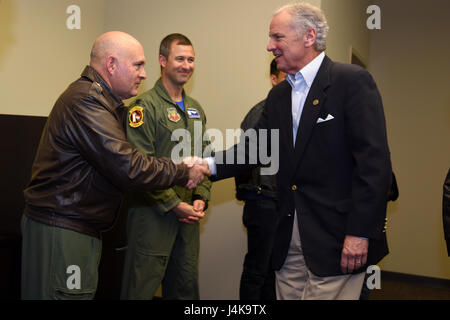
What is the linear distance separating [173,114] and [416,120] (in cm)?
315

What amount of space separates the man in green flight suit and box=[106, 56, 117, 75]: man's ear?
46cm

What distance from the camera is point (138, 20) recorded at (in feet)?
11.7

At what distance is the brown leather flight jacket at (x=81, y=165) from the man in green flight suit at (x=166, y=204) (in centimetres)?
55

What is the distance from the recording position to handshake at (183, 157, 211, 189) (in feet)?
7.54

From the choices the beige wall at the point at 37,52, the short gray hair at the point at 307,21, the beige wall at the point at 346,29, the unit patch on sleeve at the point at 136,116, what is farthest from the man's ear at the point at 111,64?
the beige wall at the point at 346,29

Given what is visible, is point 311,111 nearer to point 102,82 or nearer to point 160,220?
point 102,82

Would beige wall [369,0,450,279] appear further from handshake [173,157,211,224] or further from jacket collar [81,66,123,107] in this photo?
jacket collar [81,66,123,107]

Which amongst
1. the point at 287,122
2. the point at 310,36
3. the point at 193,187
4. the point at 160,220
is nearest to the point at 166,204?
the point at 160,220

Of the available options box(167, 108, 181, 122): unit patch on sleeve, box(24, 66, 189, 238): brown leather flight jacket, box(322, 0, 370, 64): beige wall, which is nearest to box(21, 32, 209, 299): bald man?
box(24, 66, 189, 238): brown leather flight jacket

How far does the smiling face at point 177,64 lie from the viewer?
267cm

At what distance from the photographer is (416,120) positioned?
4668 millimetres

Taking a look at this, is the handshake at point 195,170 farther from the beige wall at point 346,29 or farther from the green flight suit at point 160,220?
the beige wall at point 346,29

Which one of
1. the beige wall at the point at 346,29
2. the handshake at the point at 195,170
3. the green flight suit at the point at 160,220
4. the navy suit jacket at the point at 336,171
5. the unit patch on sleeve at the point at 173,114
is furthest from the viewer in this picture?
the beige wall at the point at 346,29
